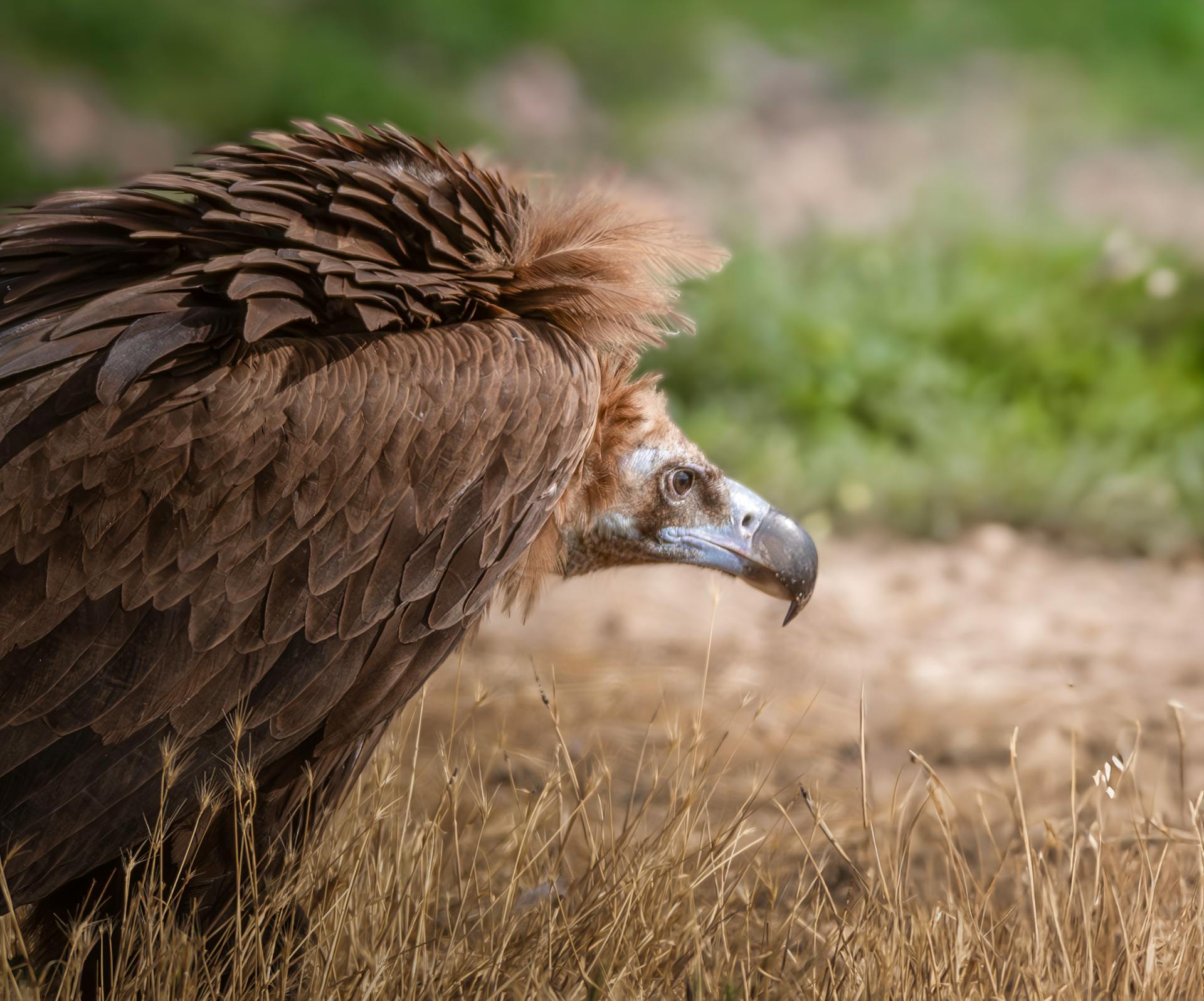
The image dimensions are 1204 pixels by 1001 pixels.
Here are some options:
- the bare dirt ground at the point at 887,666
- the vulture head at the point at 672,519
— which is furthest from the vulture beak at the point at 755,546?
the bare dirt ground at the point at 887,666

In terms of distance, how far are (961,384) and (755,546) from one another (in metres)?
4.41

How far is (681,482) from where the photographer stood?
2.73 meters

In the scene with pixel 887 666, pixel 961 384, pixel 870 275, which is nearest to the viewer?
pixel 887 666

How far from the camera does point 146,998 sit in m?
2.21

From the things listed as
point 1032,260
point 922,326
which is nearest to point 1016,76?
point 1032,260

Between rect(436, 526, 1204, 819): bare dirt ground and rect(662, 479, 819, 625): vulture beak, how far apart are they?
0.72 m

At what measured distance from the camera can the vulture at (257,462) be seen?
83.4 inches

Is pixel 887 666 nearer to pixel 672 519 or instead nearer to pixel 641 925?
pixel 672 519

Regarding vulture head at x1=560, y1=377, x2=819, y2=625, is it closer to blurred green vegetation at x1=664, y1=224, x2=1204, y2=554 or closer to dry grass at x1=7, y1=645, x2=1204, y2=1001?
dry grass at x1=7, y1=645, x2=1204, y2=1001

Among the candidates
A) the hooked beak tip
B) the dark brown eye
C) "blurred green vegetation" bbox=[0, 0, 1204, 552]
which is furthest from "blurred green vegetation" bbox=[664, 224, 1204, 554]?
the dark brown eye

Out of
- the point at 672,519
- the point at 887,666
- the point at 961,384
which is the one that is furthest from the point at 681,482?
the point at 961,384

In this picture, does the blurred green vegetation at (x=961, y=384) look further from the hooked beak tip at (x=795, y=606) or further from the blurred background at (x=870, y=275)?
the hooked beak tip at (x=795, y=606)

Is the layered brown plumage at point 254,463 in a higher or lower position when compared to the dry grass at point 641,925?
higher

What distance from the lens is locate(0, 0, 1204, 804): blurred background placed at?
479 cm
